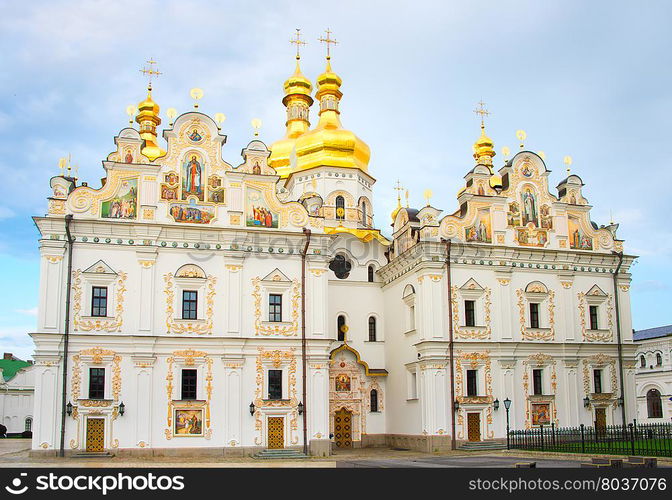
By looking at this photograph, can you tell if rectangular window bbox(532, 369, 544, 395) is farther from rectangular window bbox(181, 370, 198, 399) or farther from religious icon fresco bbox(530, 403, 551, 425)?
rectangular window bbox(181, 370, 198, 399)

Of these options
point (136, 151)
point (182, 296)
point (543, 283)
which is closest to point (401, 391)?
point (543, 283)

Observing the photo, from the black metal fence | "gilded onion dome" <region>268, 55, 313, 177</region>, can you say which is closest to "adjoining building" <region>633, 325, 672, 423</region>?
the black metal fence

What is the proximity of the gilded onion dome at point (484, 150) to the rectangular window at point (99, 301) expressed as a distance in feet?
83.0

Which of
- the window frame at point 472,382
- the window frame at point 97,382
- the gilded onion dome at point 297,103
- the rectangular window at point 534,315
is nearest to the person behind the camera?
the window frame at point 97,382

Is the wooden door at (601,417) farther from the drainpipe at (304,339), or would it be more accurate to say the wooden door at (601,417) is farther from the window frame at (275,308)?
the window frame at (275,308)

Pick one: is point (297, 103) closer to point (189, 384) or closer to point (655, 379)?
point (189, 384)

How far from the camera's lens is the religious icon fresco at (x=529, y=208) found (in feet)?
116

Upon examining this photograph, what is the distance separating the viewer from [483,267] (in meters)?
34.1

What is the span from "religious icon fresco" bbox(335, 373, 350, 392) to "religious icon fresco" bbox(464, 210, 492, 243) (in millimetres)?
8792

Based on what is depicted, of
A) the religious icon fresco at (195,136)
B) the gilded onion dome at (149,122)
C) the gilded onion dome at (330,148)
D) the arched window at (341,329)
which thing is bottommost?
the arched window at (341,329)

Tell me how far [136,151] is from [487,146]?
23164 millimetres

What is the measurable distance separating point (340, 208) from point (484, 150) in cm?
1117

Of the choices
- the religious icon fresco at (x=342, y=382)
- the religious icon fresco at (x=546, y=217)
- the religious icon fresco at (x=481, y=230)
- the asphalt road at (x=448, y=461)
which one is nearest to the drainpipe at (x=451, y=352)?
the religious icon fresco at (x=481, y=230)
